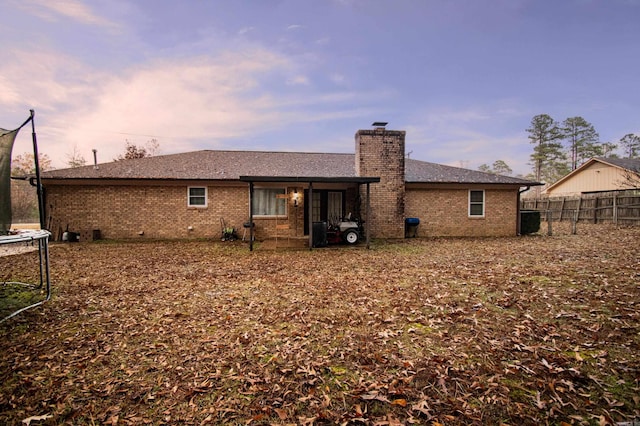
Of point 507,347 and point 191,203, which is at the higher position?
point 191,203

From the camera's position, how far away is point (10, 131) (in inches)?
178

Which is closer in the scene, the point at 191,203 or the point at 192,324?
the point at 192,324

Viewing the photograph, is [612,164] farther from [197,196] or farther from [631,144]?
[197,196]

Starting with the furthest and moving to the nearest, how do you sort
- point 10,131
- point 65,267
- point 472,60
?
point 472,60
point 65,267
point 10,131

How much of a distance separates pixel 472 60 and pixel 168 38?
15.5 m

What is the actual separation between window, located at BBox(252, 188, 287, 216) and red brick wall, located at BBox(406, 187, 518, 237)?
20.2ft

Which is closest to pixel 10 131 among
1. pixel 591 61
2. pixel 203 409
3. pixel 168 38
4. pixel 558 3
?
pixel 203 409

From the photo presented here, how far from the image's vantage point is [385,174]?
12805 millimetres

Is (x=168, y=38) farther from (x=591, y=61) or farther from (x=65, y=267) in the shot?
(x=591, y=61)

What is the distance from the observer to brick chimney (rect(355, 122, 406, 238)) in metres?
12.7

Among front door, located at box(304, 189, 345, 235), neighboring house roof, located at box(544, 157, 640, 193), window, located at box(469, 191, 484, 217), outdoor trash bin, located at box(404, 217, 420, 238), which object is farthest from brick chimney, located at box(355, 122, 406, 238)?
neighboring house roof, located at box(544, 157, 640, 193)

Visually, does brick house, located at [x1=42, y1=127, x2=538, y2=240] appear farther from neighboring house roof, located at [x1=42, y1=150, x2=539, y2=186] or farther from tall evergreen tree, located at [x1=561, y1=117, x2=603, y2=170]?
tall evergreen tree, located at [x1=561, y1=117, x2=603, y2=170]

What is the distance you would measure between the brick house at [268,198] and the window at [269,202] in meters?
0.05

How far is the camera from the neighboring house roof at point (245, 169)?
12805 millimetres
